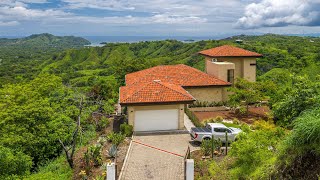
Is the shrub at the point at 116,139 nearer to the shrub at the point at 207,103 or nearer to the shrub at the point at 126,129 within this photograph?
the shrub at the point at 126,129

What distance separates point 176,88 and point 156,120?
418 centimetres

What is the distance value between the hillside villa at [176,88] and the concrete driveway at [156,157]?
155cm

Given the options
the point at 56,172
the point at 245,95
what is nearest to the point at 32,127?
the point at 56,172

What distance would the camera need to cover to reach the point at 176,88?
26.9 metres

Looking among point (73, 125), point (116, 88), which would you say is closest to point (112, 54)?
point (116, 88)

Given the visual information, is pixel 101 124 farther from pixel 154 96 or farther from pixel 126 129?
pixel 154 96

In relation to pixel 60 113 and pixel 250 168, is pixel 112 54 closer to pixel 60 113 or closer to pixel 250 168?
pixel 60 113

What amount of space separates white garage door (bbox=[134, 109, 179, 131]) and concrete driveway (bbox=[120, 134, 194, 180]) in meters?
1.11

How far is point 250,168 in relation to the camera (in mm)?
11664

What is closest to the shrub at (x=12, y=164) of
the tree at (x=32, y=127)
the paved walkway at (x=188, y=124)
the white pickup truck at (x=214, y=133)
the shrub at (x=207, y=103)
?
the tree at (x=32, y=127)

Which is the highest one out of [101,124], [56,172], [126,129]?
[126,129]

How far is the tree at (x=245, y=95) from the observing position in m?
29.8

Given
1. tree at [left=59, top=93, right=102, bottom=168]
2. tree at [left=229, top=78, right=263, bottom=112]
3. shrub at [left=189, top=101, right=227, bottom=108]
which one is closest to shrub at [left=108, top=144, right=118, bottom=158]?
tree at [left=59, top=93, right=102, bottom=168]

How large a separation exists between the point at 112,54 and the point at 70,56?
2207 centimetres
